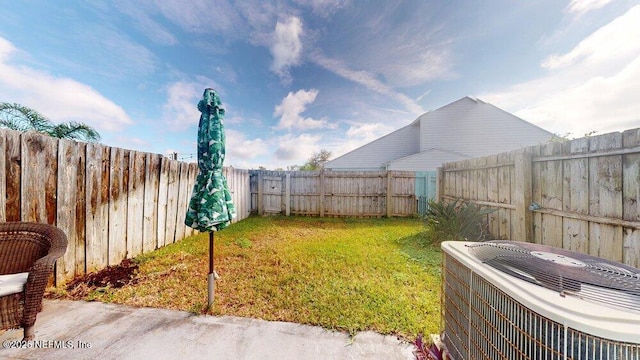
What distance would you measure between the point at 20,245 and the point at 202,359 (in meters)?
2.22

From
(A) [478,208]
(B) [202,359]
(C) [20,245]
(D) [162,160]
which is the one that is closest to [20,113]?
(D) [162,160]

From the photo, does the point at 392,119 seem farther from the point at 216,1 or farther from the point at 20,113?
the point at 20,113

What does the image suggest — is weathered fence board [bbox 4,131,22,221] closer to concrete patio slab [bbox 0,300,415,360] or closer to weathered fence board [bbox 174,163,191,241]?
concrete patio slab [bbox 0,300,415,360]

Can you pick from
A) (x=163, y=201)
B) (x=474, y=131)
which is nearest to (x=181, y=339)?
(x=163, y=201)

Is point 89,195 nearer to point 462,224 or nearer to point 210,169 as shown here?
point 210,169

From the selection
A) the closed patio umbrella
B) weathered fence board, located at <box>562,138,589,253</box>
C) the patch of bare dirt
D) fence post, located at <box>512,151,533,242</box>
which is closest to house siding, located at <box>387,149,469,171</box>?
fence post, located at <box>512,151,533,242</box>

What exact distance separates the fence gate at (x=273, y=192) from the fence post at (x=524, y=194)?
265 inches

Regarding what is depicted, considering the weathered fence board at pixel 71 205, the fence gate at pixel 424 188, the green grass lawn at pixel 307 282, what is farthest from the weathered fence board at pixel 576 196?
the weathered fence board at pixel 71 205

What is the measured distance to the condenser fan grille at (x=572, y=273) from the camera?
2.50ft

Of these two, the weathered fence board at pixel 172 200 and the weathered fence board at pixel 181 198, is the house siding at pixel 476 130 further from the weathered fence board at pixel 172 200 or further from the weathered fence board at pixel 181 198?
the weathered fence board at pixel 172 200

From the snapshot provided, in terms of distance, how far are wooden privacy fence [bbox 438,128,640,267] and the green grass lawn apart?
1.43 m

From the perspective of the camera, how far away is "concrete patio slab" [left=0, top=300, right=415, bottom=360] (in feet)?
5.44

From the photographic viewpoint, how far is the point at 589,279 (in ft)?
2.85

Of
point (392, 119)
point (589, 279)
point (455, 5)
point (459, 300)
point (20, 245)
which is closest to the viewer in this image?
point (589, 279)
